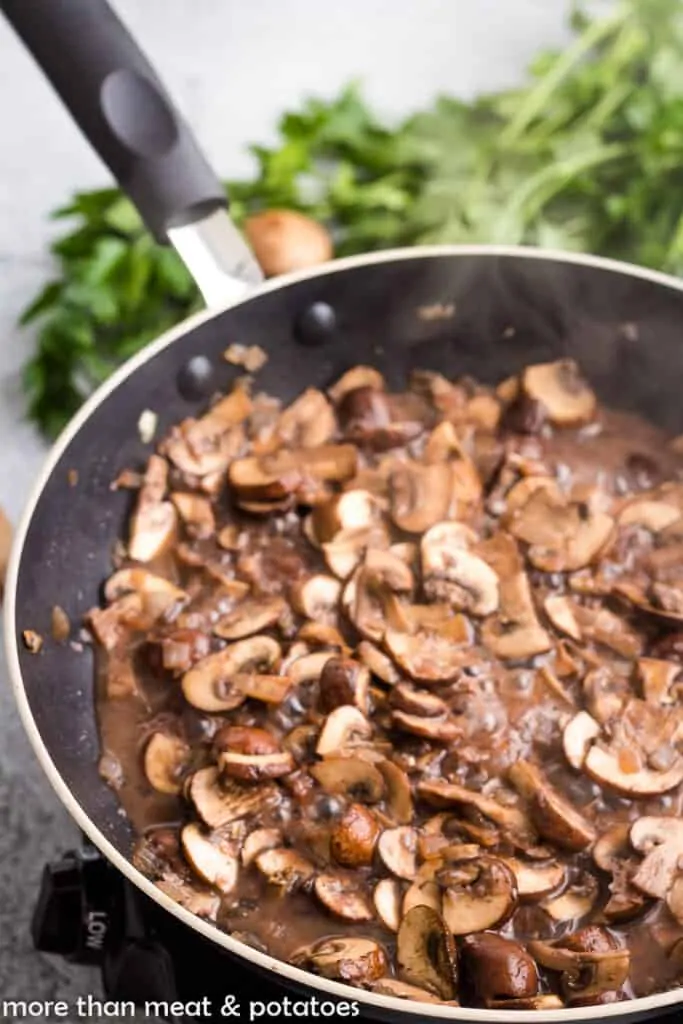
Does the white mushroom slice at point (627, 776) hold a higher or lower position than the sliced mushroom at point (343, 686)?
lower

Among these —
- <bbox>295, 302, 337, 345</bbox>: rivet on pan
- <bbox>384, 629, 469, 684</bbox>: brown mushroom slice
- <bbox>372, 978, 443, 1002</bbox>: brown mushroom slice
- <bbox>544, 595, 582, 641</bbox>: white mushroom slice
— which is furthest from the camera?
<bbox>295, 302, 337, 345</bbox>: rivet on pan

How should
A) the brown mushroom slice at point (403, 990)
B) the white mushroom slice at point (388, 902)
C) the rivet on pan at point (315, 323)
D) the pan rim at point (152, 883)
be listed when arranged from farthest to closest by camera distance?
the rivet on pan at point (315, 323), the white mushroom slice at point (388, 902), the brown mushroom slice at point (403, 990), the pan rim at point (152, 883)

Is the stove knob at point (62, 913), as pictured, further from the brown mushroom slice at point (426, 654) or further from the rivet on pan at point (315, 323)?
the rivet on pan at point (315, 323)

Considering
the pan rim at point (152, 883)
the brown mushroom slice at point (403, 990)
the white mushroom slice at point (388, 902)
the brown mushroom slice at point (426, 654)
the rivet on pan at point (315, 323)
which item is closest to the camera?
the pan rim at point (152, 883)

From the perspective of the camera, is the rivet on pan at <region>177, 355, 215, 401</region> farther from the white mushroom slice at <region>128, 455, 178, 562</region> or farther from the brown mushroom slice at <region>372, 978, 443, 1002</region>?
the brown mushroom slice at <region>372, 978, 443, 1002</region>

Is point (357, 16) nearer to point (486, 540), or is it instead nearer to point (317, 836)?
point (486, 540)

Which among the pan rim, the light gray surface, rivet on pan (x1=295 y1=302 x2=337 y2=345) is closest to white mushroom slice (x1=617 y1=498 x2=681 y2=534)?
the pan rim

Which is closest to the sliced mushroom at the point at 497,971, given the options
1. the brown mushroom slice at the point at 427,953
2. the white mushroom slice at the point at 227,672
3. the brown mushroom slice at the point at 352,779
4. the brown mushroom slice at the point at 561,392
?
the brown mushroom slice at the point at 427,953

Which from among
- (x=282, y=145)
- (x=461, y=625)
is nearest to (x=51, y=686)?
(x=461, y=625)
